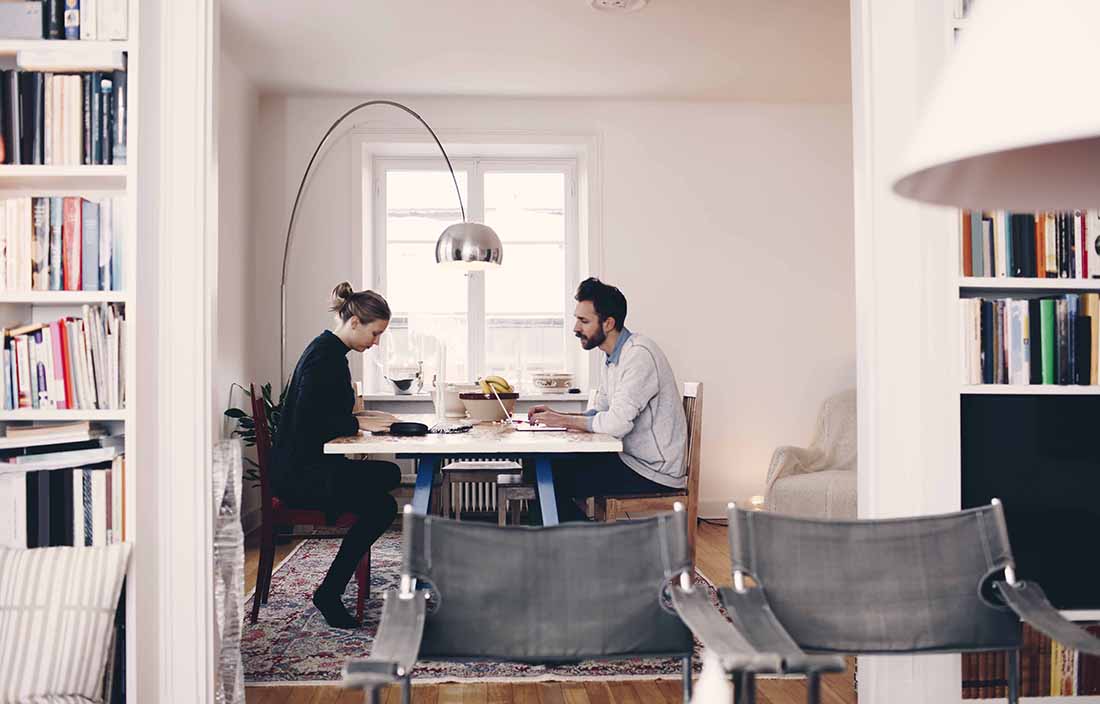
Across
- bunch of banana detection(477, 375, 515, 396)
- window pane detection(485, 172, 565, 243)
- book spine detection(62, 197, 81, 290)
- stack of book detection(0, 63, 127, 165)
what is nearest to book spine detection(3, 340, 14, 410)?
book spine detection(62, 197, 81, 290)

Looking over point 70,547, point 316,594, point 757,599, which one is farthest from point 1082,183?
point 316,594

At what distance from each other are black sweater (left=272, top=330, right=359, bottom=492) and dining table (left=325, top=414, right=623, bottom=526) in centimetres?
13

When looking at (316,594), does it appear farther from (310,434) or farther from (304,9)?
(304,9)

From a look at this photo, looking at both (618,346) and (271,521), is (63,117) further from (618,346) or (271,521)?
(618,346)

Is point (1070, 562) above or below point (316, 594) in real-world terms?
above

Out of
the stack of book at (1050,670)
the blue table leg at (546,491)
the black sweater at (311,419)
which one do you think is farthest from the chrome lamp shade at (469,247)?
the stack of book at (1050,670)

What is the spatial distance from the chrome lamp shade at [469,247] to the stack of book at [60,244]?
7.40ft

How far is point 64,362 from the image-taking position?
2297mm

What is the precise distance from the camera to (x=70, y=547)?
2.25 metres

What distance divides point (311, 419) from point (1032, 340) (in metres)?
2.49

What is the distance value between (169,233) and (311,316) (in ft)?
11.9

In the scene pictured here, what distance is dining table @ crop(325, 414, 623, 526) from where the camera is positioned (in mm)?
3113

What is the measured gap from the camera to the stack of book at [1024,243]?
2.43 metres

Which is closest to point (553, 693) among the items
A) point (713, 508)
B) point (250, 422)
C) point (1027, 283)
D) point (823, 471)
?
point (1027, 283)
